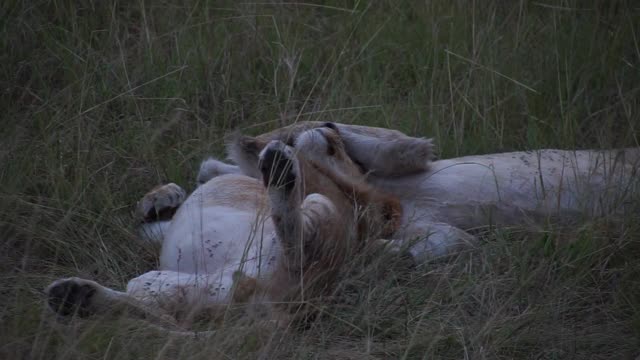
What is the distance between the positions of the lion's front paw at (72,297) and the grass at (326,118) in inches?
2.3

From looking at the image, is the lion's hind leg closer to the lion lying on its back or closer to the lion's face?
the lion lying on its back

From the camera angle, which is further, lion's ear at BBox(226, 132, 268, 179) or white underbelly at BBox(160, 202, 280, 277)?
lion's ear at BBox(226, 132, 268, 179)

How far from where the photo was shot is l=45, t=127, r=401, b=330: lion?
2.76m

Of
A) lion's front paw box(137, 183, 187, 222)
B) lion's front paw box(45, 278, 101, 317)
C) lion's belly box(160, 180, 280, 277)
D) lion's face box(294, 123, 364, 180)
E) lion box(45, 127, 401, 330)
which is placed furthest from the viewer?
lion's front paw box(137, 183, 187, 222)

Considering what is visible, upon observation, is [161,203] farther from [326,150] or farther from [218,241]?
[326,150]

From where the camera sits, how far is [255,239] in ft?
10.4

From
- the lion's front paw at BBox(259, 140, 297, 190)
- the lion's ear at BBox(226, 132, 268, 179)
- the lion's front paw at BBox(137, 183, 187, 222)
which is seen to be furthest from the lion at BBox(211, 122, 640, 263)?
the lion's front paw at BBox(259, 140, 297, 190)

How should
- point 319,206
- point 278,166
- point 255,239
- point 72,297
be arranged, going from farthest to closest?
point 255,239
point 319,206
point 278,166
point 72,297

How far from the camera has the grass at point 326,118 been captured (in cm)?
277

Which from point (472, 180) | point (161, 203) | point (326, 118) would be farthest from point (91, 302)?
point (326, 118)

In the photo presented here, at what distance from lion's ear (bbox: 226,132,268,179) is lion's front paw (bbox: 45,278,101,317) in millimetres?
1044

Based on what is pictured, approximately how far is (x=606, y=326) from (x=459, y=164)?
1.07m

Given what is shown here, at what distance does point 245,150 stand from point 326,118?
2.75 feet

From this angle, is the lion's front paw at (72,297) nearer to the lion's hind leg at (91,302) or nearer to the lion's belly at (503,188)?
the lion's hind leg at (91,302)
